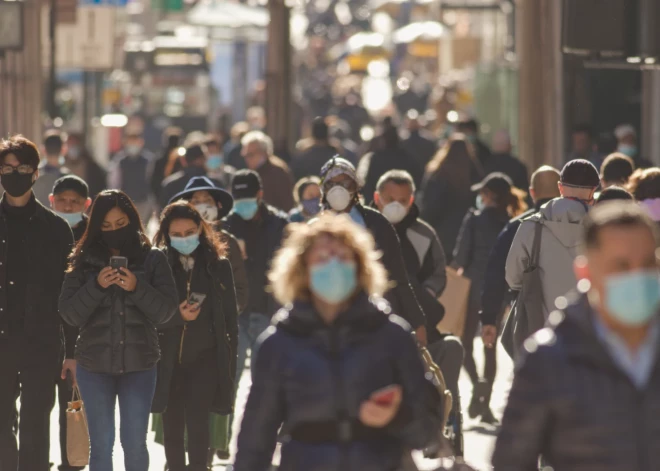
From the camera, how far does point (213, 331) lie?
9852 millimetres

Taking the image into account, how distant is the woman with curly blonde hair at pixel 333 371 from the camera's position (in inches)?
223

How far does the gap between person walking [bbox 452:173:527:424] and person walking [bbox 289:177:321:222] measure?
1079 millimetres

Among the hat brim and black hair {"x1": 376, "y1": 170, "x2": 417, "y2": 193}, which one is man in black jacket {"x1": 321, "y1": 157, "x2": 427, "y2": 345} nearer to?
black hair {"x1": 376, "y1": 170, "x2": 417, "y2": 193}

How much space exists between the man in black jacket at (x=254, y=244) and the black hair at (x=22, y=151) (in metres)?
2.90

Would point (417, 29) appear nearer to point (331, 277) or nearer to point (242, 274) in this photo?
point (242, 274)

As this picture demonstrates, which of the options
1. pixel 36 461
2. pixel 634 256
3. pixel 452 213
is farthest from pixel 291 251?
pixel 452 213

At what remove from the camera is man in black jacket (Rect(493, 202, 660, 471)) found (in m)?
4.96

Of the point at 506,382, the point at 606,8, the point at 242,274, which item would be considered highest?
the point at 606,8

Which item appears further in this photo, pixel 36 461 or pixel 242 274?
pixel 242 274

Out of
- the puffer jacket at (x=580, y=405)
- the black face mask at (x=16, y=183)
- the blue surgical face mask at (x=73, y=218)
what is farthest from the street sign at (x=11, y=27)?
the puffer jacket at (x=580, y=405)

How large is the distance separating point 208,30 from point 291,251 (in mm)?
35137

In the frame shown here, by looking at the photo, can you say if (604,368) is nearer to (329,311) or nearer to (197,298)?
(329,311)

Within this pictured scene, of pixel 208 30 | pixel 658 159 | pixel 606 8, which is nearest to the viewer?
pixel 606 8

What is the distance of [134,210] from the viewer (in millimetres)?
8914
